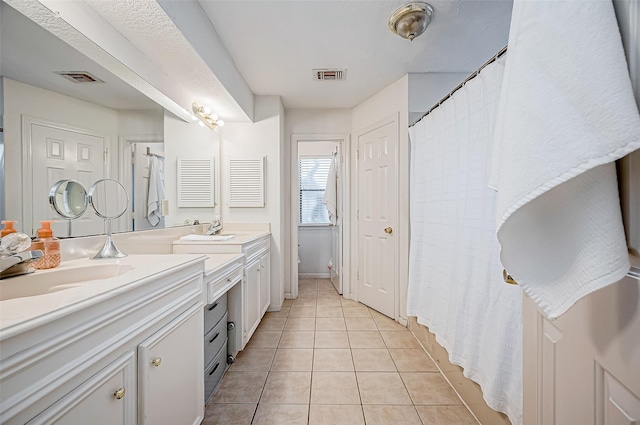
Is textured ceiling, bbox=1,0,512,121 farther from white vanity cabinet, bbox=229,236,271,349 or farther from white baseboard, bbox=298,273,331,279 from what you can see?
white baseboard, bbox=298,273,331,279

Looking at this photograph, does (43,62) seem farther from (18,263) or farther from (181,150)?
(181,150)

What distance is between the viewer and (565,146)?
42 centimetres

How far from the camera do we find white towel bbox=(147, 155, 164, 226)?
63.5 inches

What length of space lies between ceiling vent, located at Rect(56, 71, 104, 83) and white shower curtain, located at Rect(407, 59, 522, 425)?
1861mm

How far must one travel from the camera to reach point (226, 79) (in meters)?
1.92

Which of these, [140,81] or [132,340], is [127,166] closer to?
[140,81]

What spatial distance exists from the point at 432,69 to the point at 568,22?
2.10m

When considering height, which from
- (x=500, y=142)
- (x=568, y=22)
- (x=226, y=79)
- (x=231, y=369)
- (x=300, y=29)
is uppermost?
(x=300, y=29)

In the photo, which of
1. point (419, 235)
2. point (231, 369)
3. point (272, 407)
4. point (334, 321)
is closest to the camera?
point (272, 407)

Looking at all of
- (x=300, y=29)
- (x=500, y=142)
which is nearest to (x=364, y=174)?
(x=300, y=29)

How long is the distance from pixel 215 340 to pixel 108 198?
975 millimetres

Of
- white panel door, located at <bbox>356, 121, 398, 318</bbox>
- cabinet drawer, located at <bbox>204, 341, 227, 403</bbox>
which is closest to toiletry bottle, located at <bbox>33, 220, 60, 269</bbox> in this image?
cabinet drawer, located at <bbox>204, 341, 227, 403</bbox>

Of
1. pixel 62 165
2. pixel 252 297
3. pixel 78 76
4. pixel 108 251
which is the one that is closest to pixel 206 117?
pixel 78 76

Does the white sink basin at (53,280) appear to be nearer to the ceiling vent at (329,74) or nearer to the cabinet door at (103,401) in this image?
the cabinet door at (103,401)
